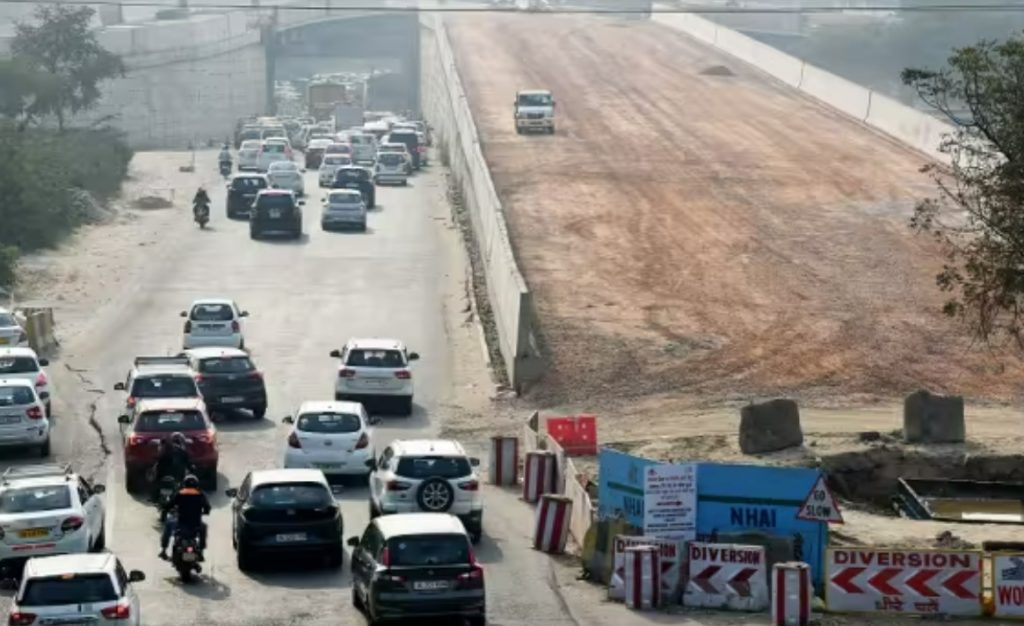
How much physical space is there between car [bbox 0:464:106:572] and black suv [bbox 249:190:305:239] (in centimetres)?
4239

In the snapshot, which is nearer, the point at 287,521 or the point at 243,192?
the point at 287,521

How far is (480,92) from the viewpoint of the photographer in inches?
4205

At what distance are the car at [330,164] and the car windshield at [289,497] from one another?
200 ft

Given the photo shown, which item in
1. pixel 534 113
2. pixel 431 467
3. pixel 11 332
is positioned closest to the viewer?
pixel 431 467

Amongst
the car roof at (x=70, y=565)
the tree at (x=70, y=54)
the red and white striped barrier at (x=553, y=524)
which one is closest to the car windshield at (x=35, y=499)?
the car roof at (x=70, y=565)

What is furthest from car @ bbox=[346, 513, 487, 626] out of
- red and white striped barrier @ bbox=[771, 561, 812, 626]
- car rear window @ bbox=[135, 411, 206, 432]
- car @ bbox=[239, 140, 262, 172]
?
car @ bbox=[239, 140, 262, 172]

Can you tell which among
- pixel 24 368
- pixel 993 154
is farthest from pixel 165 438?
pixel 993 154

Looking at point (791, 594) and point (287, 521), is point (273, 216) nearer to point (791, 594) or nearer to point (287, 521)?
point (287, 521)

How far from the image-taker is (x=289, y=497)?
28422 millimetres

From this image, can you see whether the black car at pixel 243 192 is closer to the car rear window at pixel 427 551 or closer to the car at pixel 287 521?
the car at pixel 287 521

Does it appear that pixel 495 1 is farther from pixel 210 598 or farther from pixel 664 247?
pixel 210 598

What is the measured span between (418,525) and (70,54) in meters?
96.9

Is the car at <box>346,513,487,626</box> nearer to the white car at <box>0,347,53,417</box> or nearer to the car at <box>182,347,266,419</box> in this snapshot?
the car at <box>182,347,266,419</box>

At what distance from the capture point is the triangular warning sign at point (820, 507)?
2694 centimetres
